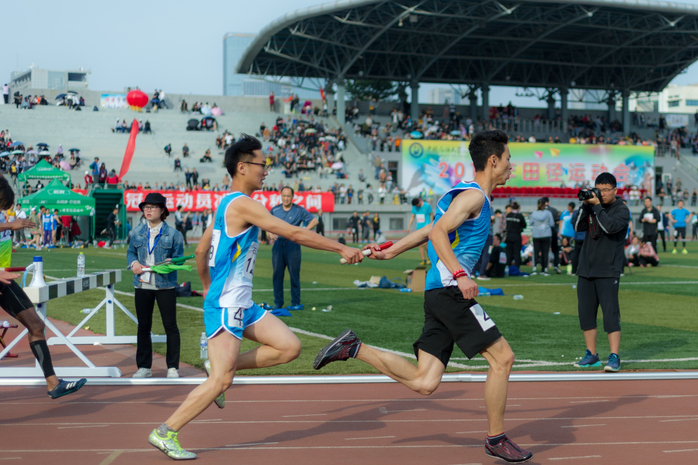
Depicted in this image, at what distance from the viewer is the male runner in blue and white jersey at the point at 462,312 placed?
4.55 meters

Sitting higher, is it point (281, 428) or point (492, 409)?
point (492, 409)

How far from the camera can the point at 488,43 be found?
54.7 meters

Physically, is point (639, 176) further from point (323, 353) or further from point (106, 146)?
point (323, 353)

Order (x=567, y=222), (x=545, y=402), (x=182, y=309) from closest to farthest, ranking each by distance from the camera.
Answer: (x=545, y=402) → (x=182, y=309) → (x=567, y=222)

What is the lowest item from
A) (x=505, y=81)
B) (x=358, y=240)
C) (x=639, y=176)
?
(x=358, y=240)

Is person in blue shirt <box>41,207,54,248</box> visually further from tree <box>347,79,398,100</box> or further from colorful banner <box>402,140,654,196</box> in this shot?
tree <box>347,79,398,100</box>

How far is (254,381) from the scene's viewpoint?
7035 mm

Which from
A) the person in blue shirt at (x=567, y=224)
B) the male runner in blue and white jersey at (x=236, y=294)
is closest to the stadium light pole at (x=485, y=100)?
the person in blue shirt at (x=567, y=224)

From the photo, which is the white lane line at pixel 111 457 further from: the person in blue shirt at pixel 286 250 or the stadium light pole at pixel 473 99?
the stadium light pole at pixel 473 99

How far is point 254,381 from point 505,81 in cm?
5686

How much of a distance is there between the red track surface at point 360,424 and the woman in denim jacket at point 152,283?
544 mm

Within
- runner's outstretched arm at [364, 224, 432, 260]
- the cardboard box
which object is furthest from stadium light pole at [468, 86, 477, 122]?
runner's outstretched arm at [364, 224, 432, 260]

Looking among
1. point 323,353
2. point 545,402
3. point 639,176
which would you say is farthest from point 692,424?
point 639,176

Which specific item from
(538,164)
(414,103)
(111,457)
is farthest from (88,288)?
(414,103)
